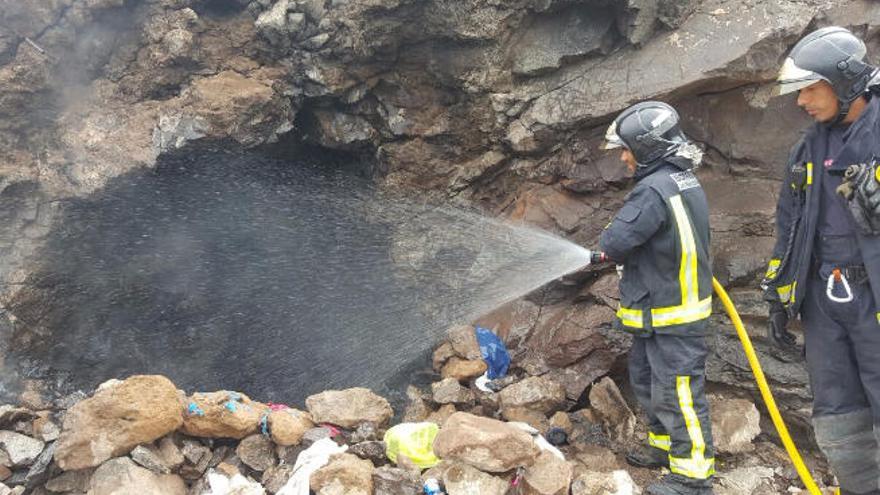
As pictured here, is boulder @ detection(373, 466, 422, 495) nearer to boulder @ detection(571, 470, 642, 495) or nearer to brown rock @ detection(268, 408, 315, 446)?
brown rock @ detection(268, 408, 315, 446)

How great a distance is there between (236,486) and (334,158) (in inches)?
176

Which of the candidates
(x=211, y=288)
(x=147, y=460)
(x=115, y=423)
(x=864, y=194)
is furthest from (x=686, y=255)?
(x=211, y=288)

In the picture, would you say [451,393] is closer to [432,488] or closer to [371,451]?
[371,451]

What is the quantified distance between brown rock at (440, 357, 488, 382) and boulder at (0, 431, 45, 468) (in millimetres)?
3091

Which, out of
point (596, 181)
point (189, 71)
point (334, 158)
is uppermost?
point (189, 71)

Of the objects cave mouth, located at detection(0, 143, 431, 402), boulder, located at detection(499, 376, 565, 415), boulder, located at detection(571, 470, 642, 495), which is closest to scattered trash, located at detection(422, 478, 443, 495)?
boulder, located at detection(571, 470, 642, 495)

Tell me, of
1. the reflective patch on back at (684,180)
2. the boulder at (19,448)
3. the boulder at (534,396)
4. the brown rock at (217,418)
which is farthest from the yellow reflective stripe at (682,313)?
the boulder at (19,448)

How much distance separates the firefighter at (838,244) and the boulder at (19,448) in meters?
4.66

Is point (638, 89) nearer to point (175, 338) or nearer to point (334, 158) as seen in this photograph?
point (334, 158)

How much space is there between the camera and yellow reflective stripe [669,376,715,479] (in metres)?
3.60

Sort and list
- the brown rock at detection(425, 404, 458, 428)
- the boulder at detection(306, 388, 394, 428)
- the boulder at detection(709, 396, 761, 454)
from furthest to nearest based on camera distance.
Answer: the brown rock at detection(425, 404, 458, 428)
the boulder at detection(306, 388, 394, 428)
the boulder at detection(709, 396, 761, 454)

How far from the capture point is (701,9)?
5.63 meters

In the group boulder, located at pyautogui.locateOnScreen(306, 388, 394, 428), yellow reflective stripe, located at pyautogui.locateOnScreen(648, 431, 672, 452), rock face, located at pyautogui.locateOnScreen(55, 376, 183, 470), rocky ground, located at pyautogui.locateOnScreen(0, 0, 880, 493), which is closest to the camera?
rock face, located at pyautogui.locateOnScreen(55, 376, 183, 470)

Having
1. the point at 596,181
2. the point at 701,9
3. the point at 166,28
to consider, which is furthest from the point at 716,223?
the point at 166,28
